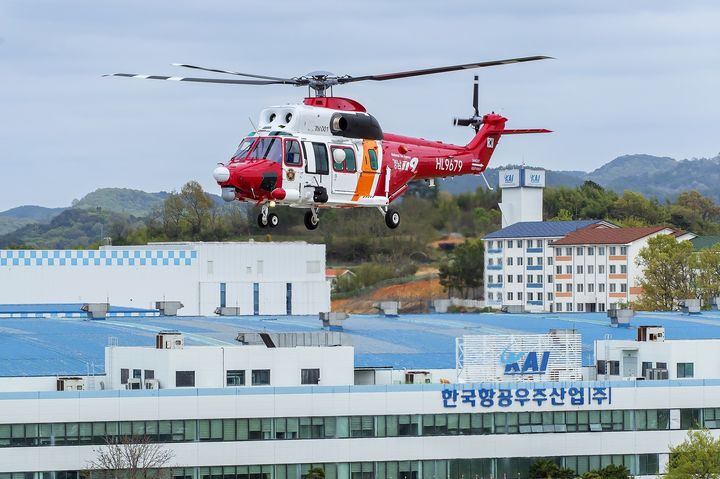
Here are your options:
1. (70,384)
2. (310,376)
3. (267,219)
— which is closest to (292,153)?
(267,219)

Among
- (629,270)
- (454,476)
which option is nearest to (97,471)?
(454,476)

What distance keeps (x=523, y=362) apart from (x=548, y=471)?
18.1ft

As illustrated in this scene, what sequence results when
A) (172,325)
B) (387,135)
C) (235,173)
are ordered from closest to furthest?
1. (235,173)
2. (387,135)
3. (172,325)

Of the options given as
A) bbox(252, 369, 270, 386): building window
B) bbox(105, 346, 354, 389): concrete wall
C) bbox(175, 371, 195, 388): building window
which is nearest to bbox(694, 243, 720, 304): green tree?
bbox(105, 346, 354, 389): concrete wall

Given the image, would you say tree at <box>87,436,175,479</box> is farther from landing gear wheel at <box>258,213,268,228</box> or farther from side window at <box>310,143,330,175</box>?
landing gear wheel at <box>258,213,268,228</box>

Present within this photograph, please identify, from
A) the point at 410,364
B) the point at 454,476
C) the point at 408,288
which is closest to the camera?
the point at 454,476

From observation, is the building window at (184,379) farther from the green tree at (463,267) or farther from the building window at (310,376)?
the green tree at (463,267)

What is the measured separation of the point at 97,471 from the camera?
7981 cm

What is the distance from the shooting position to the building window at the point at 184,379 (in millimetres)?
84625

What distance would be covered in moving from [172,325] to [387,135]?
3189 cm

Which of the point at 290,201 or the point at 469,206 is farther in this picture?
the point at 469,206

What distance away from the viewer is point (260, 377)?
86312 mm

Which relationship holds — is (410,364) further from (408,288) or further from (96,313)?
(408,288)

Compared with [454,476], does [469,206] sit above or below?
above
